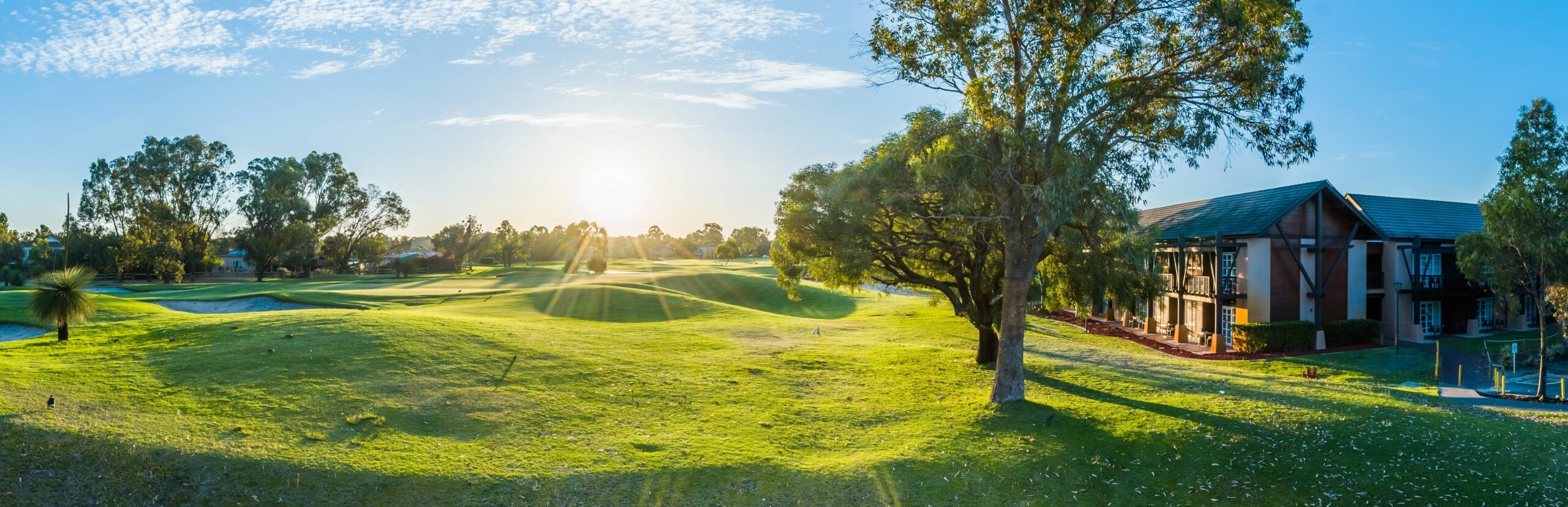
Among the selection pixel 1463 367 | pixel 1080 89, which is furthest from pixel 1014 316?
pixel 1463 367

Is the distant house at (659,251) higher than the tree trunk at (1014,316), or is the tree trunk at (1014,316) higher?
the distant house at (659,251)

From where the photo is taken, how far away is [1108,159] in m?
16.1

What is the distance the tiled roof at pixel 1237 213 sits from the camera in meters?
30.9

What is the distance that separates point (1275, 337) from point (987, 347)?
611 inches

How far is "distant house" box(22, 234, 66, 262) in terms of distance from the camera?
222ft

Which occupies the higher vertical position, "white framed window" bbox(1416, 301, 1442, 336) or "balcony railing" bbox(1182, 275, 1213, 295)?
"balcony railing" bbox(1182, 275, 1213, 295)

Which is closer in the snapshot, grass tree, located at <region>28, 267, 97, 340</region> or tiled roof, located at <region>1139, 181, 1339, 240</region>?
grass tree, located at <region>28, 267, 97, 340</region>

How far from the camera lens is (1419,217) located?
37.6m

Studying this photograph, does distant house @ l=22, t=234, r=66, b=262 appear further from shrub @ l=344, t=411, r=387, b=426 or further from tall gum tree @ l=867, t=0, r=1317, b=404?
tall gum tree @ l=867, t=0, r=1317, b=404

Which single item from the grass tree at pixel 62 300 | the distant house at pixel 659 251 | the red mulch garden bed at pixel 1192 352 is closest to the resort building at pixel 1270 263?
the red mulch garden bed at pixel 1192 352

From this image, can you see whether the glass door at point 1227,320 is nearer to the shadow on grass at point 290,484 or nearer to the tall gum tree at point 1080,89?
the tall gum tree at point 1080,89

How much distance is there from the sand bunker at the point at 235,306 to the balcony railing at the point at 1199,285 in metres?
38.9

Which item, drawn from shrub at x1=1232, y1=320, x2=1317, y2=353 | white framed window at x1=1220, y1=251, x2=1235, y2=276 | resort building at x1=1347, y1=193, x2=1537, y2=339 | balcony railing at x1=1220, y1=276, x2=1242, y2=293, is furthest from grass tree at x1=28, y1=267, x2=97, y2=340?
resort building at x1=1347, y1=193, x2=1537, y2=339

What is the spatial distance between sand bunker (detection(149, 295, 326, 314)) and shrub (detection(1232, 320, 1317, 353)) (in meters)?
38.7
